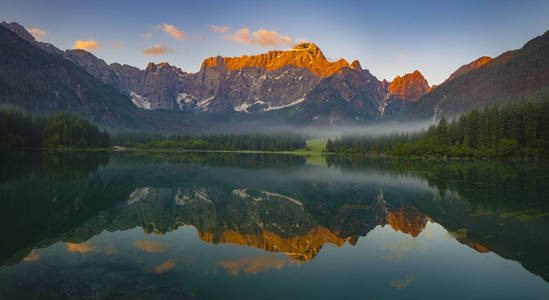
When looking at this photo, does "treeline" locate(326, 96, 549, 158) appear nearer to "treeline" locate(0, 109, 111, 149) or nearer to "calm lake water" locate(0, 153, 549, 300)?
"calm lake water" locate(0, 153, 549, 300)

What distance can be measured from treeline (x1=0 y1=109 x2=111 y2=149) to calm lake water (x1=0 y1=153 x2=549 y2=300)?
143290 mm

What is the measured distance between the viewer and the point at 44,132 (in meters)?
158

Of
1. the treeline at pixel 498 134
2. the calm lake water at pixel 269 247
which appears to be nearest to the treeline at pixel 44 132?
the calm lake water at pixel 269 247

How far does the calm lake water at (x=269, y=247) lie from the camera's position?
11203 mm

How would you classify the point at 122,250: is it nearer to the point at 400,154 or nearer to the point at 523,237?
the point at 523,237

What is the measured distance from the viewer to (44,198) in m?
26.4

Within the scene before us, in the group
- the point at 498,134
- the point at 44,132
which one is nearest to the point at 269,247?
the point at 498,134

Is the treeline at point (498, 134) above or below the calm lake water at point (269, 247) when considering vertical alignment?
above

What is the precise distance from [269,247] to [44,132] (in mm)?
188849

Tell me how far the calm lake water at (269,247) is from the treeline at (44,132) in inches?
5641

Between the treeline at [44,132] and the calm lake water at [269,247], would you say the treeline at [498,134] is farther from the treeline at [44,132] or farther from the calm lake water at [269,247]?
the treeline at [44,132]

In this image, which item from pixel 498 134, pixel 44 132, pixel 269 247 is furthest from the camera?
pixel 44 132

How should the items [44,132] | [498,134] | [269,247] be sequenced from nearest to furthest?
[269,247]
[498,134]
[44,132]

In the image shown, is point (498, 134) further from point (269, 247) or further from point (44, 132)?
point (44, 132)
